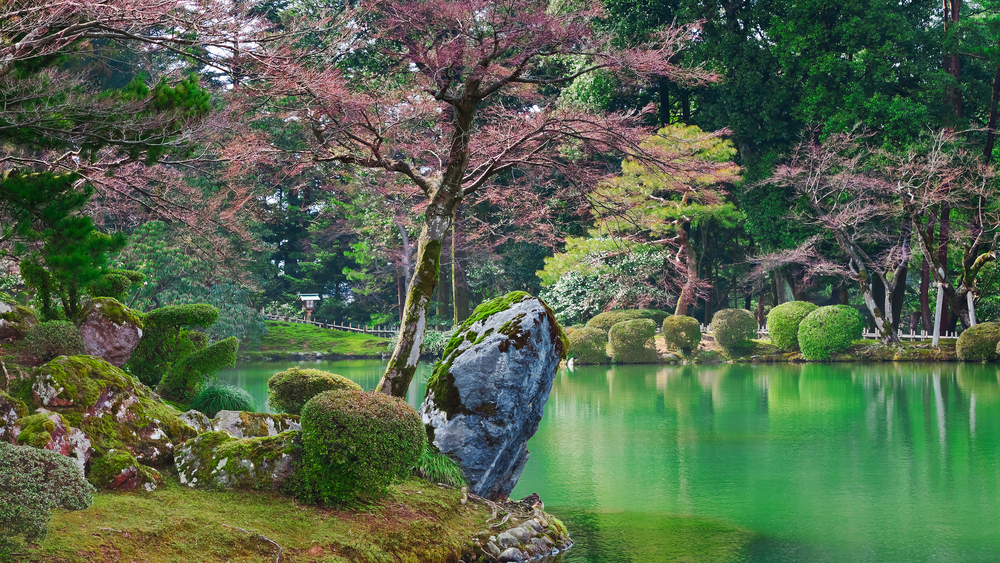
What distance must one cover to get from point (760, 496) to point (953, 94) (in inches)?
815

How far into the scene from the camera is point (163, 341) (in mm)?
9000

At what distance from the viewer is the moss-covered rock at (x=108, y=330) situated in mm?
8102

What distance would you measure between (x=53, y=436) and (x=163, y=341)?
150 inches

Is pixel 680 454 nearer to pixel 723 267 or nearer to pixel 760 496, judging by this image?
pixel 760 496

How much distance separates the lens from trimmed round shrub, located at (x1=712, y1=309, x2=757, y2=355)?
24500 mm

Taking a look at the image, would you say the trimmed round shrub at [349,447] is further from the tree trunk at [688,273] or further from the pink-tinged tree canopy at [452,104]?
the tree trunk at [688,273]

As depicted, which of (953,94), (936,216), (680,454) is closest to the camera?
(680,454)


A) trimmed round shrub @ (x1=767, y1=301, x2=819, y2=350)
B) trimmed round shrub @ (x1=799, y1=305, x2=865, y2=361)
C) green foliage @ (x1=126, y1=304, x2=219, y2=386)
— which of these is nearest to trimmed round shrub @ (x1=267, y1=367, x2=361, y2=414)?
green foliage @ (x1=126, y1=304, x2=219, y2=386)

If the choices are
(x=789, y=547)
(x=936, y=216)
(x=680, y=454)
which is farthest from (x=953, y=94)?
(x=789, y=547)

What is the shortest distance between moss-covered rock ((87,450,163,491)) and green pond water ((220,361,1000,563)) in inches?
127

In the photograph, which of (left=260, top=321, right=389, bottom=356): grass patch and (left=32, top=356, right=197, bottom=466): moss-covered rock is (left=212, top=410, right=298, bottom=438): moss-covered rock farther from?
(left=260, top=321, right=389, bottom=356): grass patch

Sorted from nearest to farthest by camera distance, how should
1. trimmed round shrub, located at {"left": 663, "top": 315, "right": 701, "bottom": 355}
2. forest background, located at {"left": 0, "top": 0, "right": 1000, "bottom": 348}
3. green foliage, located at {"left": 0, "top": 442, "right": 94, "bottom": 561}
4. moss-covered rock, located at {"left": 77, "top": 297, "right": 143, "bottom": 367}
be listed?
green foliage, located at {"left": 0, "top": 442, "right": 94, "bottom": 561} < moss-covered rock, located at {"left": 77, "top": 297, "right": 143, "bottom": 367} < forest background, located at {"left": 0, "top": 0, "right": 1000, "bottom": 348} < trimmed round shrub, located at {"left": 663, "top": 315, "right": 701, "bottom": 355}

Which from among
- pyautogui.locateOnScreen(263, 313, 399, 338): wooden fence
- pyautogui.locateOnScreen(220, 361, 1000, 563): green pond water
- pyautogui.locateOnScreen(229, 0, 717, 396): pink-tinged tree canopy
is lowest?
pyautogui.locateOnScreen(220, 361, 1000, 563): green pond water

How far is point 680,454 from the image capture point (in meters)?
10.6
